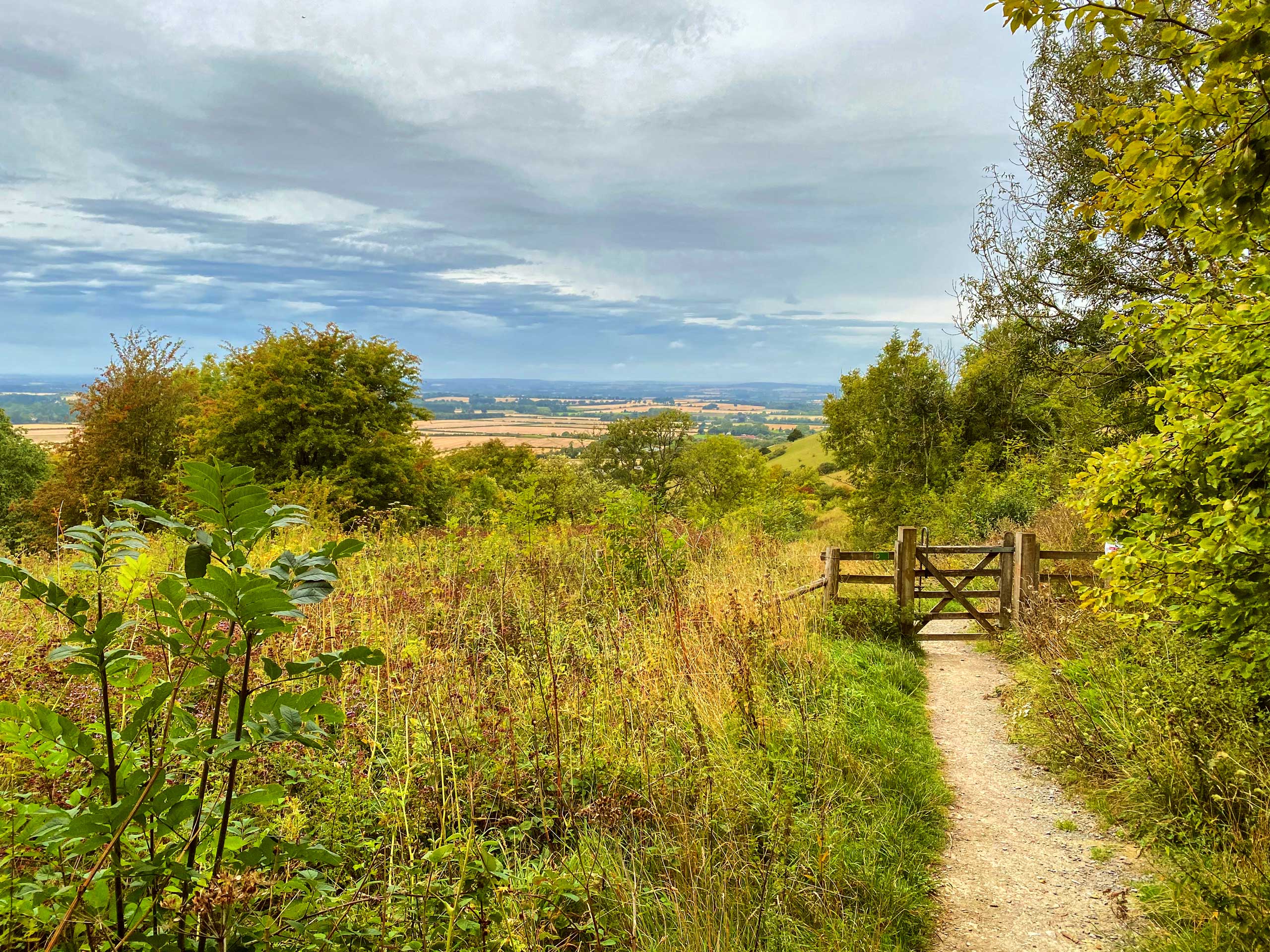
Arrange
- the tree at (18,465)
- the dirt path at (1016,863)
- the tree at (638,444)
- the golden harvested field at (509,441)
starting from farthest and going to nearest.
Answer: the golden harvested field at (509,441), the tree at (638,444), the tree at (18,465), the dirt path at (1016,863)

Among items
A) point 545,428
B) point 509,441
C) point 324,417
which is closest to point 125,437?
point 324,417

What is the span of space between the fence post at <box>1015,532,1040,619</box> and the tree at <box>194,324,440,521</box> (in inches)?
632

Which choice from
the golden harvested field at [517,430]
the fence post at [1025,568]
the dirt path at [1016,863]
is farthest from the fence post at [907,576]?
the golden harvested field at [517,430]

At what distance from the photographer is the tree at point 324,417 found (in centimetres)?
1989

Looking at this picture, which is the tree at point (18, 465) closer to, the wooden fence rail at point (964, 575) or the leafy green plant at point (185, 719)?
the wooden fence rail at point (964, 575)

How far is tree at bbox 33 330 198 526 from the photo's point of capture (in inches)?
840

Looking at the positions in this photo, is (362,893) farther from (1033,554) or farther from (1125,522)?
(1033,554)

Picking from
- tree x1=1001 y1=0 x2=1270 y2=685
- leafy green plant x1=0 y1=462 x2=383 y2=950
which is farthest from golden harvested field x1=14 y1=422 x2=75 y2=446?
tree x1=1001 y1=0 x2=1270 y2=685

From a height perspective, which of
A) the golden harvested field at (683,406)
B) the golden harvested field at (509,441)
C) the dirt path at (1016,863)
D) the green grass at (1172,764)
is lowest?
the dirt path at (1016,863)

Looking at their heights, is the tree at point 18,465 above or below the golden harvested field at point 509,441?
below

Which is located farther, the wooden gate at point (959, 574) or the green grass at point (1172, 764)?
the wooden gate at point (959, 574)

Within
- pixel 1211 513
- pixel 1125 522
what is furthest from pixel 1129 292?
pixel 1211 513

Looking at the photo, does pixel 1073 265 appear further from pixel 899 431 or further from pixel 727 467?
pixel 727 467

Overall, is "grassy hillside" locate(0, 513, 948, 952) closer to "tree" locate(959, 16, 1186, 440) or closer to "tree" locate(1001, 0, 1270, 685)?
"tree" locate(1001, 0, 1270, 685)
